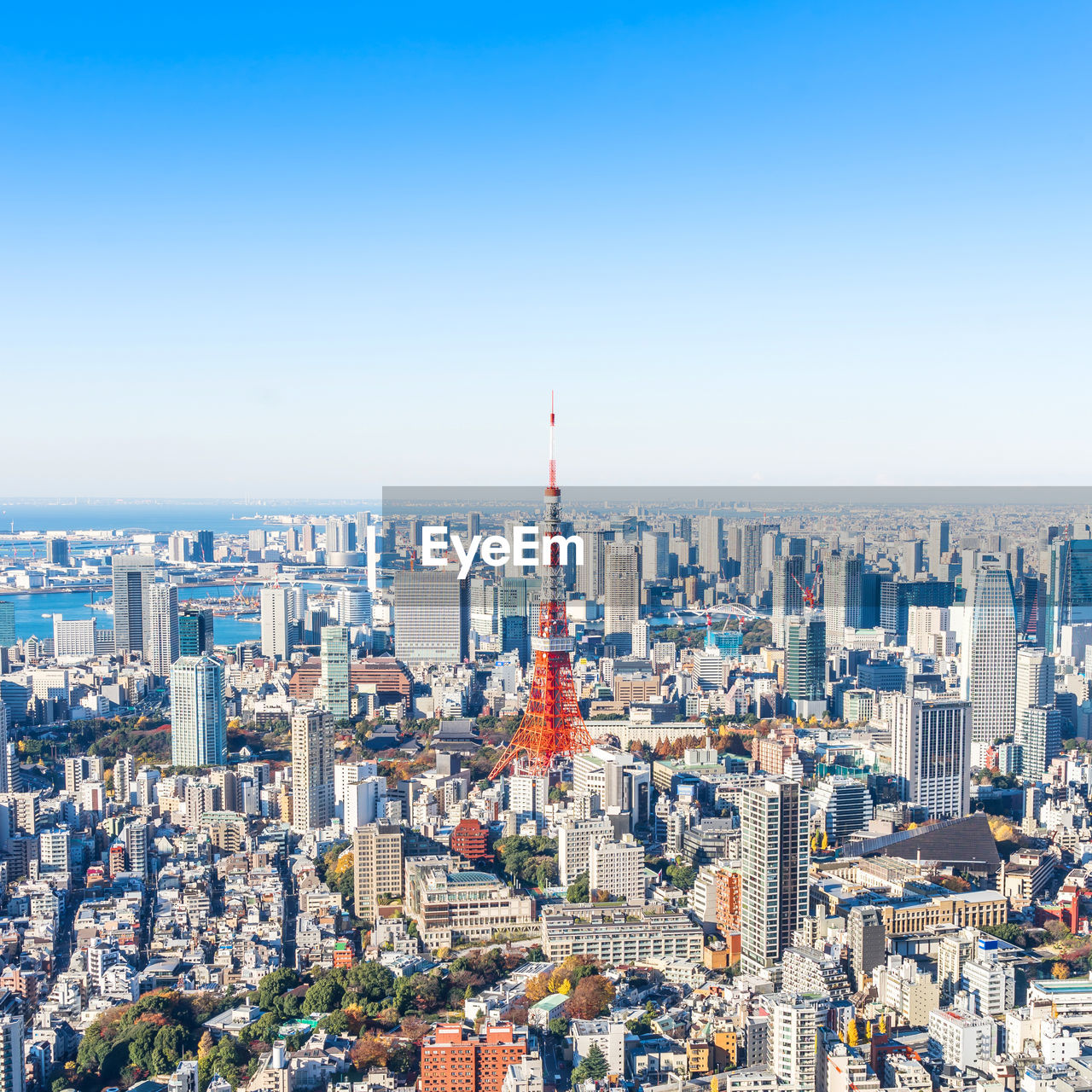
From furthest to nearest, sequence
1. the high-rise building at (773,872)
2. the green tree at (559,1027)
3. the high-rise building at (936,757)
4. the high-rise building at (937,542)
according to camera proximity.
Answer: the high-rise building at (937,542)
the high-rise building at (936,757)
the high-rise building at (773,872)
the green tree at (559,1027)

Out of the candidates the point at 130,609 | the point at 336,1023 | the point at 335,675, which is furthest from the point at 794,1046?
the point at 130,609

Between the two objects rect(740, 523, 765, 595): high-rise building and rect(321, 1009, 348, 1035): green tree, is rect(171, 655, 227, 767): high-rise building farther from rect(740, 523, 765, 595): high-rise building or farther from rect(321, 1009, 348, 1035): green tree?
rect(740, 523, 765, 595): high-rise building

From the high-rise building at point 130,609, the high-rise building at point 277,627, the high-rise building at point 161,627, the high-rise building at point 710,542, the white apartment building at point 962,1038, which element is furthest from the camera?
the high-rise building at point 710,542

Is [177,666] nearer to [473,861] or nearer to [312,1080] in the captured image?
[473,861]

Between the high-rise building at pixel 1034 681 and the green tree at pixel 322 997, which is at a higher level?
the high-rise building at pixel 1034 681

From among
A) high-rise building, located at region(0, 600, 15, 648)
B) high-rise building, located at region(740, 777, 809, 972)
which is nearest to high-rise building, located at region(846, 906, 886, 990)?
high-rise building, located at region(740, 777, 809, 972)

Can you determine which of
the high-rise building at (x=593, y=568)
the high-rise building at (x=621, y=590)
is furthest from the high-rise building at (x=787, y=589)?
the high-rise building at (x=593, y=568)

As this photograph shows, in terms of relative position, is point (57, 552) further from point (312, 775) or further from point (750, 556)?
point (312, 775)
